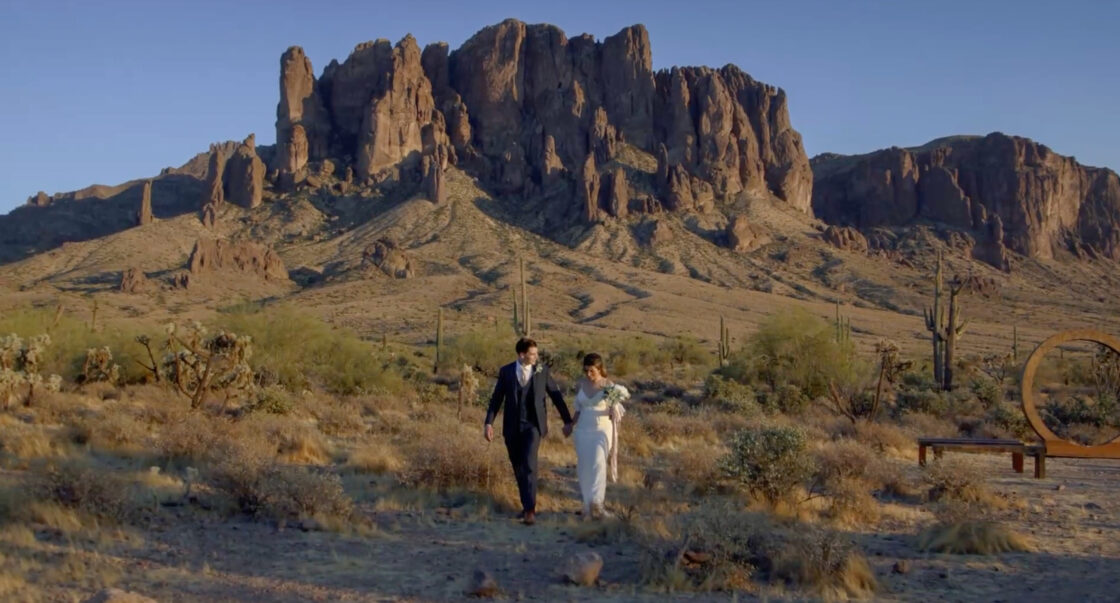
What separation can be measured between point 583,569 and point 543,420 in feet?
7.73

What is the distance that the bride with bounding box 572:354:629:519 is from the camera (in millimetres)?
8867

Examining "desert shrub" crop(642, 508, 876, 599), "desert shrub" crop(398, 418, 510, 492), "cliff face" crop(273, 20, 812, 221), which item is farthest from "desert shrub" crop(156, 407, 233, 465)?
"cliff face" crop(273, 20, 812, 221)

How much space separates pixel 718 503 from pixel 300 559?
3329 mm

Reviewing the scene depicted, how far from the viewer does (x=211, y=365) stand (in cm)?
1783

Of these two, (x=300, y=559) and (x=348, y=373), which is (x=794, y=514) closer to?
(x=300, y=559)

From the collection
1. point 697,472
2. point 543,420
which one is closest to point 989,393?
point 697,472

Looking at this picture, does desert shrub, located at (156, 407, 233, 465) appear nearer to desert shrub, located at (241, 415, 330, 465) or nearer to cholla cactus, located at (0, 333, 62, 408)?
desert shrub, located at (241, 415, 330, 465)

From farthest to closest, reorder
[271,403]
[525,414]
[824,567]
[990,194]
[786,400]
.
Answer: [990,194], [786,400], [271,403], [525,414], [824,567]

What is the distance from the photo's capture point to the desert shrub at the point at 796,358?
82.1ft

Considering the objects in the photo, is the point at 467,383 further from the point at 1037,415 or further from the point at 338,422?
the point at 1037,415

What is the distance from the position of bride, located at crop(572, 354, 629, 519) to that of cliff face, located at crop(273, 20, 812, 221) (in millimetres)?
90367

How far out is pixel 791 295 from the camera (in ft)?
A: 258

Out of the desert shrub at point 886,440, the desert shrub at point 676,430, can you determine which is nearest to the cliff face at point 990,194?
the desert shrub at point 886,440

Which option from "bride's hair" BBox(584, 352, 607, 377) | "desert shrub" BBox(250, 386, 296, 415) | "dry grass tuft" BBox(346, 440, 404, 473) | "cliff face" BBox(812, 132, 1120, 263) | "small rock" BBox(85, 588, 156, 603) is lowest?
"small rock" BBox(85, 588, 156, 603)
